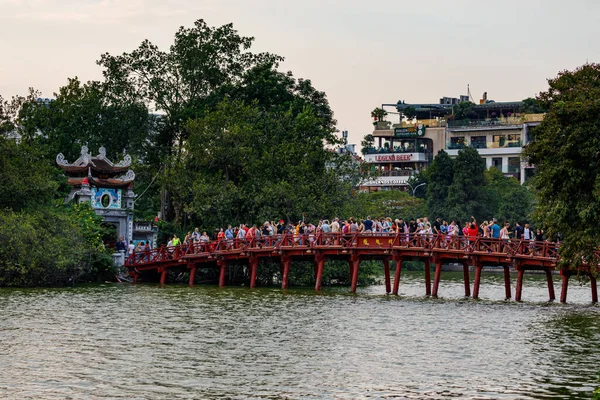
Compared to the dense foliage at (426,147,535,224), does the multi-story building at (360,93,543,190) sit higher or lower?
higher

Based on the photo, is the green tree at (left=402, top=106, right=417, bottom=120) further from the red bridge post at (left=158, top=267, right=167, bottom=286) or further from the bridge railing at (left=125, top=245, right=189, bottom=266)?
the red bridge post at (left=158, top=267, right=167, bottom=286)

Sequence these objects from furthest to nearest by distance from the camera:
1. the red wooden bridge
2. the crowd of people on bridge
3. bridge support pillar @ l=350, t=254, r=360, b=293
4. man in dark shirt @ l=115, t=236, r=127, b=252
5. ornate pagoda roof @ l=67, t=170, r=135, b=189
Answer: ornate pagoda roof @ l=67, t=170, r=135, b=189, man in dark shirt @ l=115, t=236, r=127, b=252, bridge support pillar @ l=350, t=254, r=360, b=293, the crowd of people on bridge, the red wooden bridge

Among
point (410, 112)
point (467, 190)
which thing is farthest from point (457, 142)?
point (467, 190)

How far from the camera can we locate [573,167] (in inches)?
1617

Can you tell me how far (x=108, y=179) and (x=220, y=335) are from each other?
30.2m

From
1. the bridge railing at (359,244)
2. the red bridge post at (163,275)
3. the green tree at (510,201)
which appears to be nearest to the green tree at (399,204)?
the green tree at (510,201)

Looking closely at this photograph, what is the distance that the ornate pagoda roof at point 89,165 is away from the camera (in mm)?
63250

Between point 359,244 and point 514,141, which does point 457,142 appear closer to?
point 514,141

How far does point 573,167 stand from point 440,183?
66275mm

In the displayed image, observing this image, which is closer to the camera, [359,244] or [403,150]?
[359,244]

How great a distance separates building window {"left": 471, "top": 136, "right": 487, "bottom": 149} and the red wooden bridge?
3152 inches

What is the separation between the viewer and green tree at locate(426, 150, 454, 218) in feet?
348

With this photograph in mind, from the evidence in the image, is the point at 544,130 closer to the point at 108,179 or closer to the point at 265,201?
the point at 265,201

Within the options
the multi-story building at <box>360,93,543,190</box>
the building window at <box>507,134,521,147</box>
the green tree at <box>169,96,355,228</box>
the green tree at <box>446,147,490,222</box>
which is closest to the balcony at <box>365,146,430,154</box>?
the multi-story building at <box>360,93,543,190</box>
